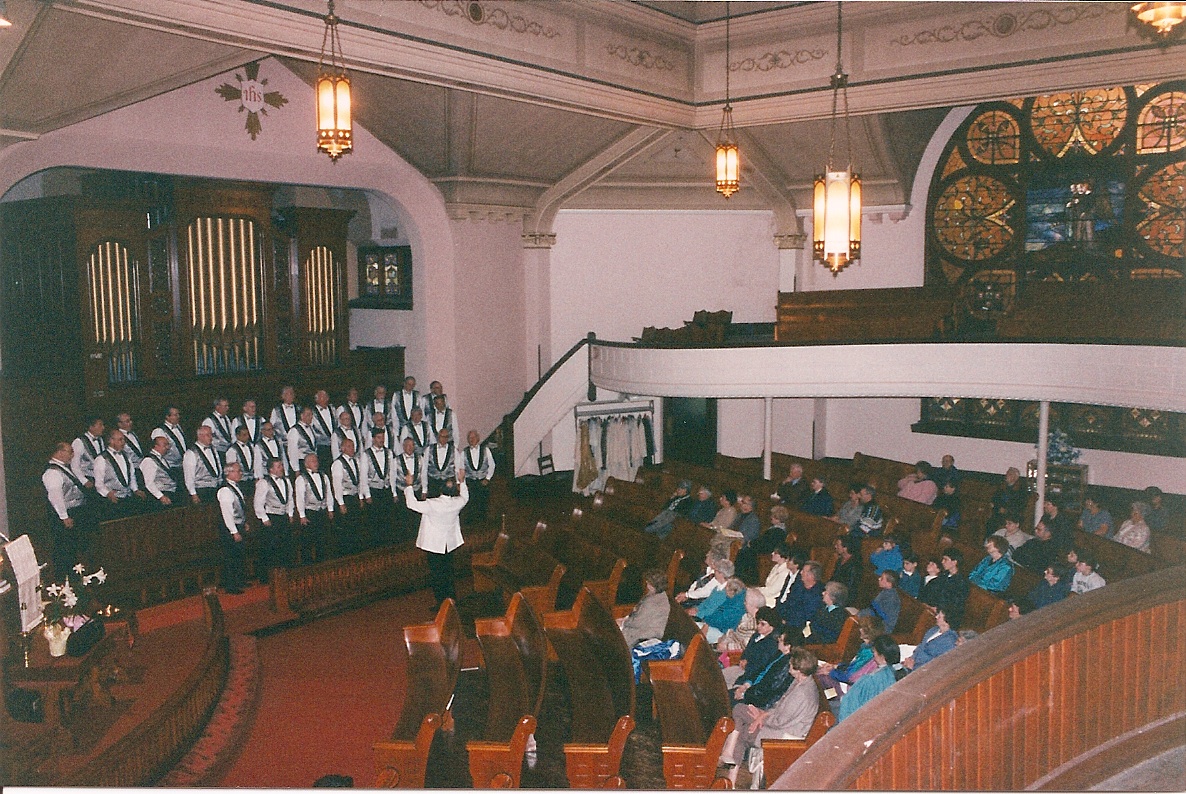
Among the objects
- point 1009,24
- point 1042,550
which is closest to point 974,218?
point 1009,24

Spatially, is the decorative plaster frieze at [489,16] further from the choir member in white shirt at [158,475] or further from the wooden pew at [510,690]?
the wooden pew at [510,690]

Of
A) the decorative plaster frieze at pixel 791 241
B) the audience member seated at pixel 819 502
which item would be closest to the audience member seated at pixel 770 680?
the audience member seated at pixel 819 502

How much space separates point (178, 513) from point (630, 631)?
15.9 ft

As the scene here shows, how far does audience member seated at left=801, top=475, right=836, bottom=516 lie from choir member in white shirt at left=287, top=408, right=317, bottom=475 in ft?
18.6

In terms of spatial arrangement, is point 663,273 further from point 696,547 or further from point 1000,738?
point 1000,738

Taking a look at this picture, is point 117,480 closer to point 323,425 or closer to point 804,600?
point 323,425

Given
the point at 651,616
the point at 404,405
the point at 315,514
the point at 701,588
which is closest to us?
the point at 651,616

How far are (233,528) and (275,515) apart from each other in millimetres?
482

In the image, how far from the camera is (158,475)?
1023 cm

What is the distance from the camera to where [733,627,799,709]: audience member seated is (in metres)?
6.43

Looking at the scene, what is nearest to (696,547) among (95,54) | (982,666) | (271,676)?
(271,676)

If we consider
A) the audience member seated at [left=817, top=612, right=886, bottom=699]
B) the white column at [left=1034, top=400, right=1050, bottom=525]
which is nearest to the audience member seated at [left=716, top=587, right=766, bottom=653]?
the audience member seated at [left=817, top=612, right=886, bottom=699]

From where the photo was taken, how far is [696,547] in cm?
911

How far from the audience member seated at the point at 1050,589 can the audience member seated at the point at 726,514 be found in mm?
3067
